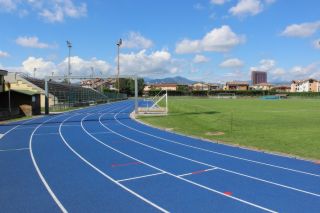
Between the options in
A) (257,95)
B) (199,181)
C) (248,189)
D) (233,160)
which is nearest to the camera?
(248,189)

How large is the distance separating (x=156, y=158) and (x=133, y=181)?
142 inches

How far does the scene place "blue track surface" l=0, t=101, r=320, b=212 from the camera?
28.0 feet

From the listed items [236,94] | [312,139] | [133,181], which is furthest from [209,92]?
[133,181]

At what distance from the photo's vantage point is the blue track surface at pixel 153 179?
8.52 m

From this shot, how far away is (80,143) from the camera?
60.8 feet

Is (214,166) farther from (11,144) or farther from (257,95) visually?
(257,95)

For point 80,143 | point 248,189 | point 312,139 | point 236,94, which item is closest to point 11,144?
point 80,143

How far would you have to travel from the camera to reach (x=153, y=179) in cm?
1093

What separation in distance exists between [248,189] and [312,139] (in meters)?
9.74

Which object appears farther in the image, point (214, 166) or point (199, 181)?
point (214, 166)

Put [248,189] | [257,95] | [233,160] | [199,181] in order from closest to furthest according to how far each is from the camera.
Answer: [248,189] < [199,181] < [233,160] < [257,95]

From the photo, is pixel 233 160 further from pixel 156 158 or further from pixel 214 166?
pixel 156 158

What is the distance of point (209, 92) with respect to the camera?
136000 mm

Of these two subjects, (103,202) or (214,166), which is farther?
(214,166)
